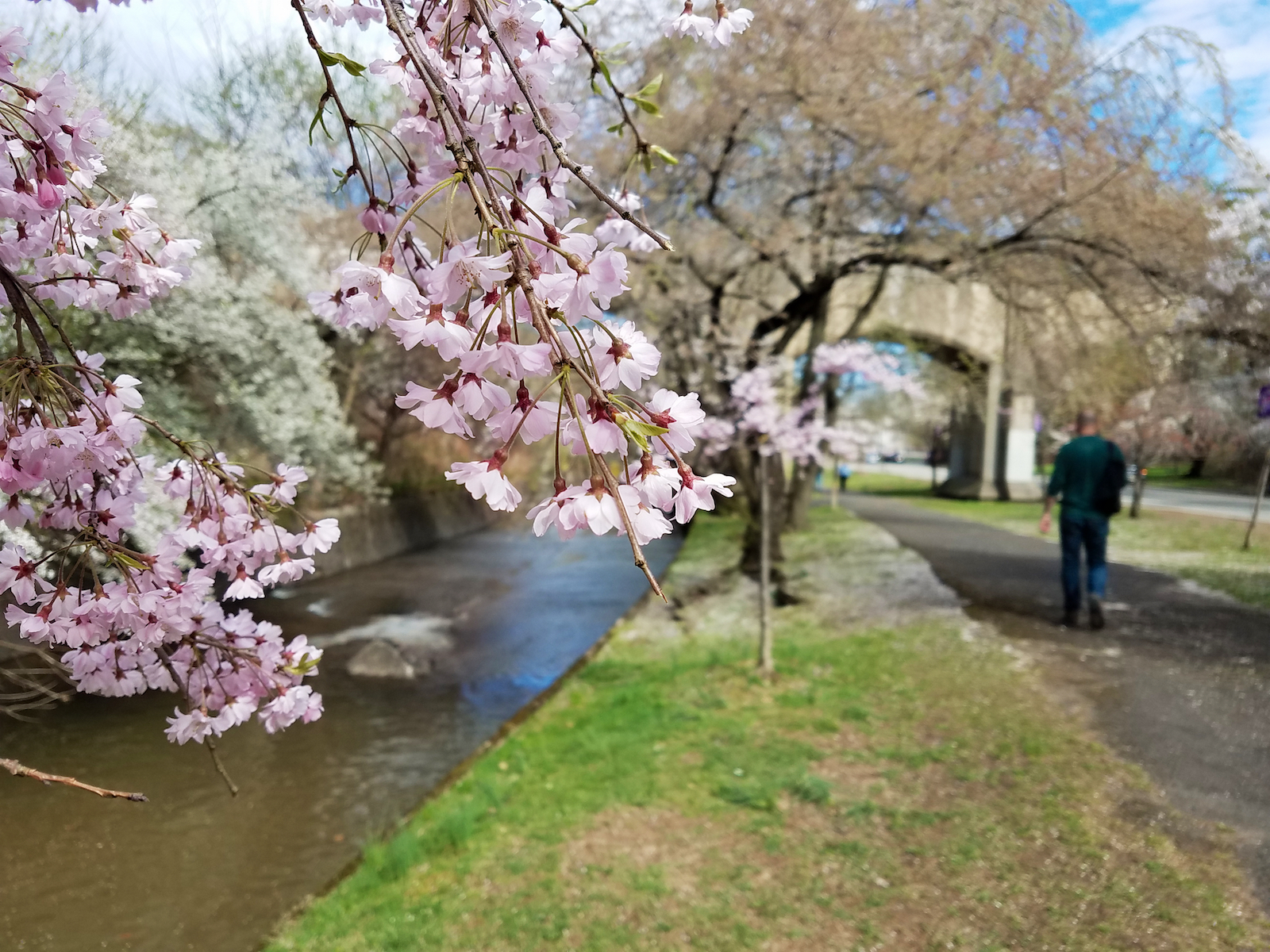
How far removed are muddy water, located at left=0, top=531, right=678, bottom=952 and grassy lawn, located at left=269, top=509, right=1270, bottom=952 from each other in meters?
0.59

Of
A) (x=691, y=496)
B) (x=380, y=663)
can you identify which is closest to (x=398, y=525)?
(x=380, y=663)

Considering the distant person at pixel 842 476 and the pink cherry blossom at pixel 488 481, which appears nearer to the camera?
the pink cherry blossom at pixel 488 481

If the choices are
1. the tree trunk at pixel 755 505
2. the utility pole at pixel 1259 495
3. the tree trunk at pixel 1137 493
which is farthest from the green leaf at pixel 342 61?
the tree trunk at pixel 1137 493

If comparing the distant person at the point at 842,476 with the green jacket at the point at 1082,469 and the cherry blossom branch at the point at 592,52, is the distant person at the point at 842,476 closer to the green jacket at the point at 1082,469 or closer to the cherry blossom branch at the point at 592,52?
the green jacket at the point at 1082,469

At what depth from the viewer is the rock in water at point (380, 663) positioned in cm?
755

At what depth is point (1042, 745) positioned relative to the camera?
4.38 metres

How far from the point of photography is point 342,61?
1098 mm

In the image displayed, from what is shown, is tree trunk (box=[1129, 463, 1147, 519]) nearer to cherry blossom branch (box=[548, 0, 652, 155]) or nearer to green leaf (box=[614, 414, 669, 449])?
cherry blossom branch (box=[548, 0, 652, 155])

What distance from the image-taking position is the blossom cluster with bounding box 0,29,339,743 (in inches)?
51.9

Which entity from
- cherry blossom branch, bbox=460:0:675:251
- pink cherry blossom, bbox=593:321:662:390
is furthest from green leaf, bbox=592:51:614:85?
pink cherry blossom, bbox=593:321:662:390

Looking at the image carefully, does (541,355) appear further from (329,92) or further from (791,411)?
(791,411)

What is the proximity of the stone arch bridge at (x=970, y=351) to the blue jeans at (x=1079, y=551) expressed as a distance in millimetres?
3070

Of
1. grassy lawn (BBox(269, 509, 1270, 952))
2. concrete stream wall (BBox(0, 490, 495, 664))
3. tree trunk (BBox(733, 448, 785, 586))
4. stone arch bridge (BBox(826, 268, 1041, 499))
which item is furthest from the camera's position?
concrete stream wall (BBox(0, 490, 495, 664))

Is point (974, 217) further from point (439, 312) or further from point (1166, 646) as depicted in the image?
point (439, 312)
